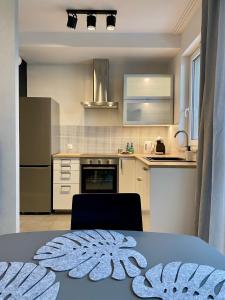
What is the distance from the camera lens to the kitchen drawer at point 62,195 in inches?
182

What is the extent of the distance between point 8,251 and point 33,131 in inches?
140

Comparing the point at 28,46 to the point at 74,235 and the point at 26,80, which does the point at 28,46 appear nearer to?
the point at 26,80

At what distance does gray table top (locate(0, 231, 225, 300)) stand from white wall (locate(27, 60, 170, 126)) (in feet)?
13.3

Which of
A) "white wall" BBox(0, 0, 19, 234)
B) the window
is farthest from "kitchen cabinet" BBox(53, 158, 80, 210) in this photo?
"white wall" BBox(0, 0, 19, 234)

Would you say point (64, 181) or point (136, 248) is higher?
point (136, 248)

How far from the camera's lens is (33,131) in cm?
451

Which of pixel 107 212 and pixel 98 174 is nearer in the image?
pixel 107 212

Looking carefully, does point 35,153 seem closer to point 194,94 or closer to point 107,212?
point 194,94

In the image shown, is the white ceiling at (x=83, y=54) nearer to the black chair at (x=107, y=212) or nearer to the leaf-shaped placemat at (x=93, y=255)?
the black chair at (x=107, y=212)

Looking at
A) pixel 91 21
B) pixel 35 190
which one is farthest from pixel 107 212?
Result: pixel 35 190

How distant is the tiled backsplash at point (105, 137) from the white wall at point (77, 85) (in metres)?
A: 0.11

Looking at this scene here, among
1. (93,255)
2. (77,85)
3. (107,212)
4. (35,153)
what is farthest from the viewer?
(77,85)

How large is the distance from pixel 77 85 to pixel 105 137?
1022mm

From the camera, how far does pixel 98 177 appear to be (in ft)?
15.4
